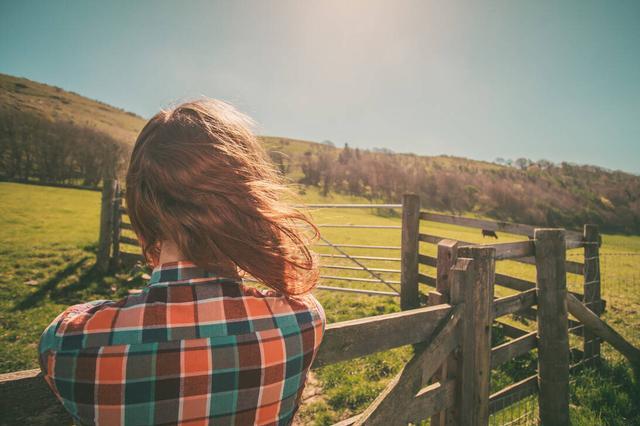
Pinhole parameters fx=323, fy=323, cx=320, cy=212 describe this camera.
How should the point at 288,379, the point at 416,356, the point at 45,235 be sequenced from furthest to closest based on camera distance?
the point at 45,235
the point at 416,356
the point at 288,379

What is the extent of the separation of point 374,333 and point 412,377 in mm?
454

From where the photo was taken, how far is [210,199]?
3.21 ft

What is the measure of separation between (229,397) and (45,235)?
15.6m

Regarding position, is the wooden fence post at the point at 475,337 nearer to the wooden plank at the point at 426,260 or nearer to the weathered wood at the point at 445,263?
the weathered wood at the point at 445,263

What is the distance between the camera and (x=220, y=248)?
980mm

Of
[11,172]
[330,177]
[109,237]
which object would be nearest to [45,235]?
[109,237]

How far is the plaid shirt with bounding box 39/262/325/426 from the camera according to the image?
2.49 ft

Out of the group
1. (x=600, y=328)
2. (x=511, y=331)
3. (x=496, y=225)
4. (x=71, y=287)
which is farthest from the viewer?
(x=71, y=287)

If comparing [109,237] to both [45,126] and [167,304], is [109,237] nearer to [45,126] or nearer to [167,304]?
[167,304]

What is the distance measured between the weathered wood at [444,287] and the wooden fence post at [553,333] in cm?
112

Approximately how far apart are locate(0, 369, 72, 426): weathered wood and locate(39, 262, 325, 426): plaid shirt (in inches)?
15.3

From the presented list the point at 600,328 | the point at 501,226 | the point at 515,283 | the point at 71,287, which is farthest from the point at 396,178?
the point at 600,328

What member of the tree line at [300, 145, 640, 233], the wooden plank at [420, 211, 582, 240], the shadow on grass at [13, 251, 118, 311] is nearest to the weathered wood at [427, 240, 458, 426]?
the wooden plank at [420, 211, 582, 240]

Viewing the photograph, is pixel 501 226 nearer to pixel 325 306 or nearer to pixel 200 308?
pixel 325 306
